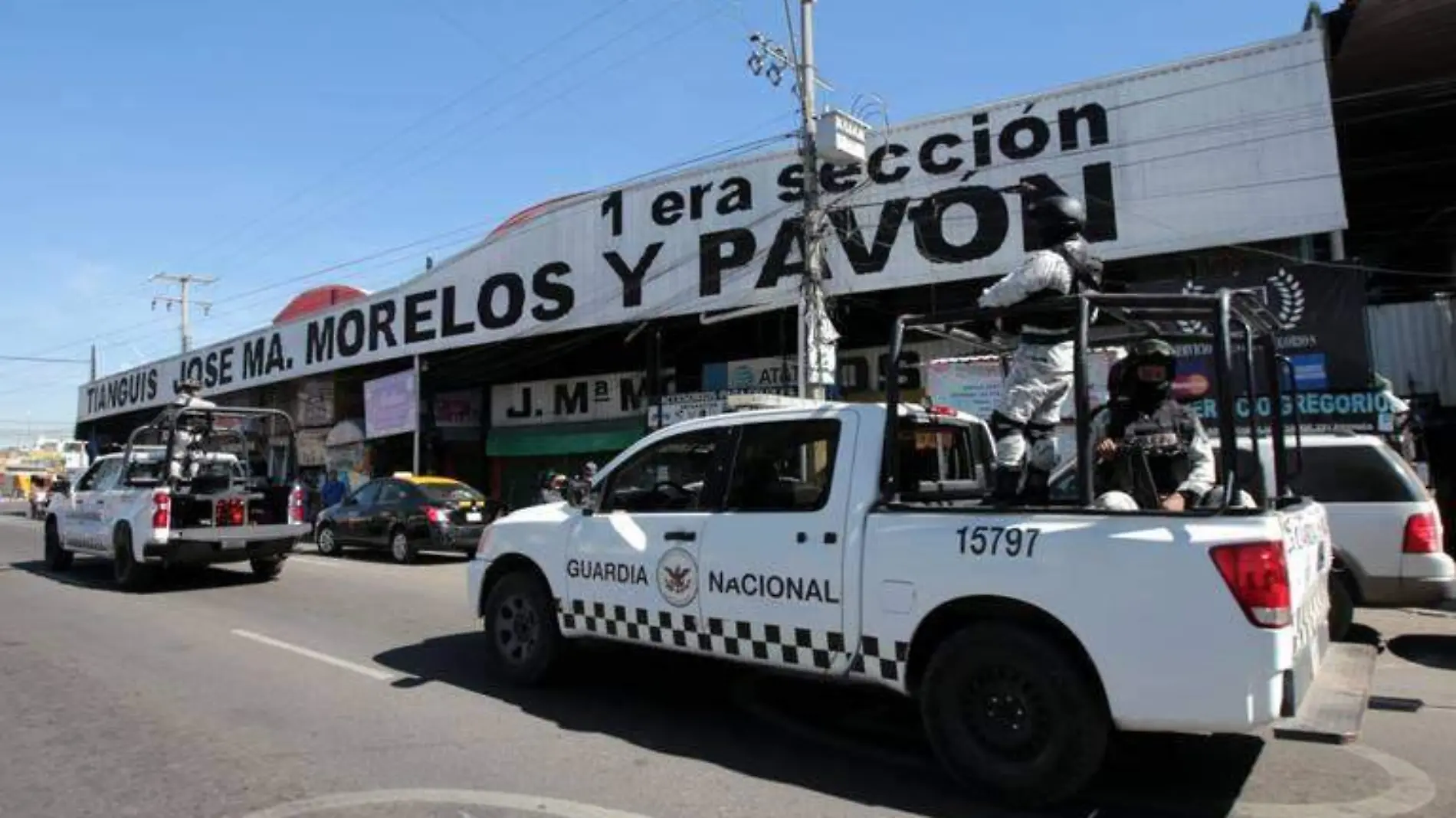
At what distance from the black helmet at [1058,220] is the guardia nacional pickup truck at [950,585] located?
74 cm

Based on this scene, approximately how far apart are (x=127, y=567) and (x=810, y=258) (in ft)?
35.4

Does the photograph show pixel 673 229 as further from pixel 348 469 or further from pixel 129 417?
pixel 129 417

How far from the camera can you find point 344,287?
3609 cm

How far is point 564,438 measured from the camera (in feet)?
84.4

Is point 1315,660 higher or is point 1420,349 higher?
point 1420,349

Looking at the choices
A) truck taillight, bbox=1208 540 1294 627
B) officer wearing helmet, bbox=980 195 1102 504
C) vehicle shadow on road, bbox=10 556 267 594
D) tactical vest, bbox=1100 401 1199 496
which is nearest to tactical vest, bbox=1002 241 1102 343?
officer wearing helmet, bbox=980 195 1102 504

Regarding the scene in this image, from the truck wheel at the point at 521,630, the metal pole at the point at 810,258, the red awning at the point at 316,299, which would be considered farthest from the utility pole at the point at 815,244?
the red awning at the point at 316,299

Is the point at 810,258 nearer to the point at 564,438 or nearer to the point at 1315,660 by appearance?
the point at 564,438

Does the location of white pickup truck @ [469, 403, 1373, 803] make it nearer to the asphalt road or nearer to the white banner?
the asphalt road

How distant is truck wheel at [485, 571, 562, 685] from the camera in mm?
6602

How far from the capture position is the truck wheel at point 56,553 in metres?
14.9

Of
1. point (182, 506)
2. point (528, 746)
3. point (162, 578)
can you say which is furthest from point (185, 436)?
point (528, 746)

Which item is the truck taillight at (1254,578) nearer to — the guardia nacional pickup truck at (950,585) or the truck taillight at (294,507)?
the guardia nacional pickup truck at (950,585)

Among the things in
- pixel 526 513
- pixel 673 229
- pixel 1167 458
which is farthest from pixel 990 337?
pixel 673 229
